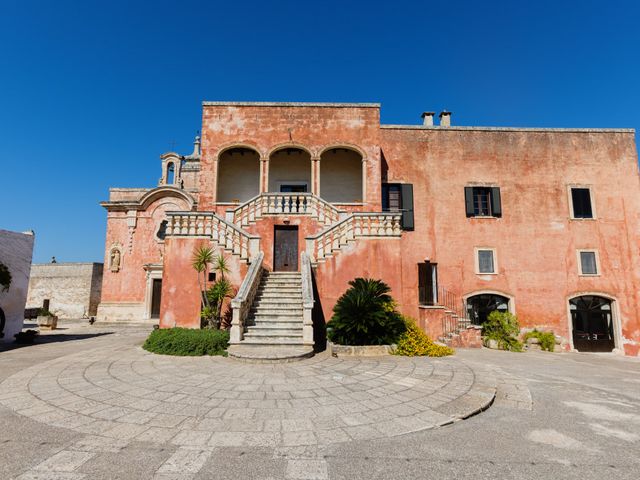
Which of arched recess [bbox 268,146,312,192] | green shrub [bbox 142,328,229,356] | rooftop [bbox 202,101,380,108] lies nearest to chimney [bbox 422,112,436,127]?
rooftop [bbox 202,101,380,108]

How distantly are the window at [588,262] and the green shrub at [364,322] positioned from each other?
12.6 m

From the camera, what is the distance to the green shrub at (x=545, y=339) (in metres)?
14.4

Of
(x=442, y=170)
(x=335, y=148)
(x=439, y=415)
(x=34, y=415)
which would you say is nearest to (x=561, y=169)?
(x=442, y=170)

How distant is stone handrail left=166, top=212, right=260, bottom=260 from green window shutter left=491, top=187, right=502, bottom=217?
40.6 ft

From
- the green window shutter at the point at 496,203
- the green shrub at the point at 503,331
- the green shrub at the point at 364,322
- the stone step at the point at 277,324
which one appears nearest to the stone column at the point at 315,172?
the green shrub at the point at 364,322

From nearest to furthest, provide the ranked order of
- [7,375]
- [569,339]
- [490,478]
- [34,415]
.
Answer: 1. [490,478]
2. [34,415]
3. [7,375]
4. [569,339]

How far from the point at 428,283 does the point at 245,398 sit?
12.7 m

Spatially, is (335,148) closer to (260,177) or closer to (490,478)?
(260,177)

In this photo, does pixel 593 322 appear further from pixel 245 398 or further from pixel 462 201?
pixel 245 398

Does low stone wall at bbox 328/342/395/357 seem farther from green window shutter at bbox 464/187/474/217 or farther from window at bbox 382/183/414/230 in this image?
green window shutter at bbox 464/187/474/217

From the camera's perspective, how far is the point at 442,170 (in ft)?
55.2

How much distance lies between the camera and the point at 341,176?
17.7 meters

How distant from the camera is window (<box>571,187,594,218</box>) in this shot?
16.6 metres

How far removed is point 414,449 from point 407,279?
10.8 m
